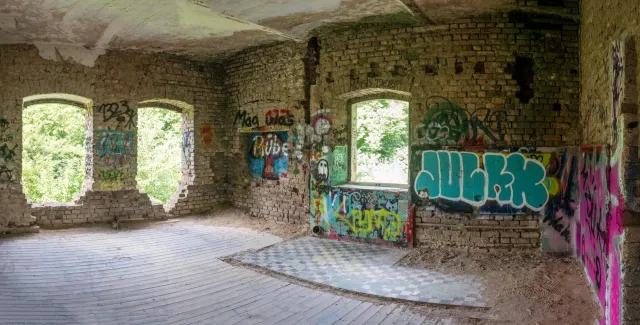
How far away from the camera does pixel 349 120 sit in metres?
7.43

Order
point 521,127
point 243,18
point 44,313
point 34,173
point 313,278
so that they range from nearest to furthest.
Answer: point 44,313, point 313,278, point 521,127, point 243,18, point 34,173

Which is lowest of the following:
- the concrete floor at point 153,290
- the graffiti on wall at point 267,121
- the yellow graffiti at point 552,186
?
the concrete floor at point 153,290

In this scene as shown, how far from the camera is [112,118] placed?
8453mm

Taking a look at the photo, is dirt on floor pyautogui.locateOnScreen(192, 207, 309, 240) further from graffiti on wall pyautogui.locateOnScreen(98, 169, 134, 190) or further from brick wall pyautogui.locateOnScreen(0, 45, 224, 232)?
graffiti on wall pyautogui.locateOnScreen(98, 169, 134, 190)

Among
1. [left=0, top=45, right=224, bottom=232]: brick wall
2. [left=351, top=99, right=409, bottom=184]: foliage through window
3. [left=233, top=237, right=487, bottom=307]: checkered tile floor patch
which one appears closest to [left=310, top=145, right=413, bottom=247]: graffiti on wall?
[left=233, top=237, right=487, bottom=307]: checkered tile floor patch

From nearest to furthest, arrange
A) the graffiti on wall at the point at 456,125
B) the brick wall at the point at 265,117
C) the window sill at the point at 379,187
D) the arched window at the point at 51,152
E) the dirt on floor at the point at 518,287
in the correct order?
the dirt on floor at the point at 518,287
the graffiti on wall at the point at 456,125
the window sill at the point at 379,187
the brick wall at the point at 265,117
the arched window at the point at 51,152

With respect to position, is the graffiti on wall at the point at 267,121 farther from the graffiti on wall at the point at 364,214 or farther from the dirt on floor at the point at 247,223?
the dirt on floor at the point at 247,223

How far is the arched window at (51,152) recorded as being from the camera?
49.2 ft

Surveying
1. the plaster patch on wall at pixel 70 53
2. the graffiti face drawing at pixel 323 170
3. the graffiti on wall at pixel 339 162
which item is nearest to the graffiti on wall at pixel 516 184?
the graffiti on wall at pixel 339 162

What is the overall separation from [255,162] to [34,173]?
10439mm

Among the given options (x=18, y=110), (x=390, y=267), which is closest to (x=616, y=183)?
(x=390, y=267)

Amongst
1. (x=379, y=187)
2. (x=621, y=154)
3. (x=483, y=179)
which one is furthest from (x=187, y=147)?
(x=621, y=154)

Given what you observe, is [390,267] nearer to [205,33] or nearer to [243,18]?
[243,18]

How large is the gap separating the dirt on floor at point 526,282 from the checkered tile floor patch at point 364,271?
0.65 feet
